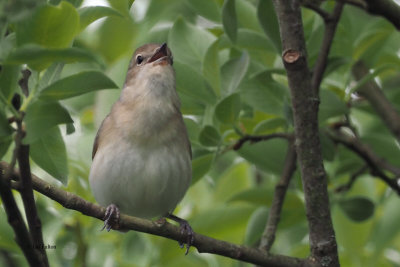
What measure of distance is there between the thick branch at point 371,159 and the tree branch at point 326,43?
24.9 inches

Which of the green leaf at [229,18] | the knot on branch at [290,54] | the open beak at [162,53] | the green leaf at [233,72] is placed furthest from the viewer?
the open beak at [162,53]

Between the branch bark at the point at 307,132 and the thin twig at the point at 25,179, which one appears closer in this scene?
the thin twig at the point at 25,179

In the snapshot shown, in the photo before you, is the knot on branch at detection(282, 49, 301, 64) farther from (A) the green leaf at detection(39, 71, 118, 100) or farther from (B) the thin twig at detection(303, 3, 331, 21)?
(A) the green leaf at detection(39, 71, 118, 100)

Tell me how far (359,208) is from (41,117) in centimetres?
223

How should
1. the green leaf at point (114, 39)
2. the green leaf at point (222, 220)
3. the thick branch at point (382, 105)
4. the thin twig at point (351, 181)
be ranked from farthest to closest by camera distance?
the green leaf at point (114, 39)
the thick branch at point (382, 105)
the thin twig at point (351, 181)
the green leaf at point (222, 220)

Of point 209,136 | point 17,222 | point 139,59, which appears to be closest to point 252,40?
Answer: point 209,136

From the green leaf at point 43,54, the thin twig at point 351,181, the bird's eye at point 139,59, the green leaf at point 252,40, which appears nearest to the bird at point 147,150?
the bird's eye at point 139,59

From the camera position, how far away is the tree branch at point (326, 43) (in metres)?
3.46

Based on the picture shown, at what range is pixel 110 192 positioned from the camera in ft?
12.8

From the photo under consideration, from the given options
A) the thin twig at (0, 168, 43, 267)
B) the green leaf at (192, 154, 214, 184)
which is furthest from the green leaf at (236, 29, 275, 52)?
the thin twig at (0, 168, 43, 267)

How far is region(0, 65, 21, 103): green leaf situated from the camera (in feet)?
7.41

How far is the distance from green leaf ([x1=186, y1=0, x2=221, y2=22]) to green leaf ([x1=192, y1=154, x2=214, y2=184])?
0.79 meters

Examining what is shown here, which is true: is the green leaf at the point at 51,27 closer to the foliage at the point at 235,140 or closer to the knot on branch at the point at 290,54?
the foliage at the point at 235,140

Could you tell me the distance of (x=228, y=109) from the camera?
133 inches
